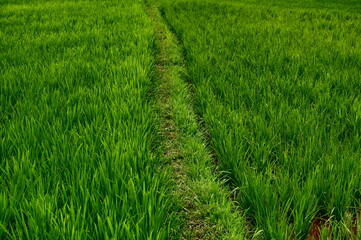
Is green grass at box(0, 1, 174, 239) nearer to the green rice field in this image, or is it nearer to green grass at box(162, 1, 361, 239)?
the green rice field

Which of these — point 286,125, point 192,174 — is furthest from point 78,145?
point 286,125

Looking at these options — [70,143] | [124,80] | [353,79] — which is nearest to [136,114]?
[70,143]

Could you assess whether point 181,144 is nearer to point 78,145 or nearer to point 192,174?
point 192,174

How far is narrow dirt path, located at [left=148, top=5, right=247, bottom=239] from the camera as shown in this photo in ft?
3.68

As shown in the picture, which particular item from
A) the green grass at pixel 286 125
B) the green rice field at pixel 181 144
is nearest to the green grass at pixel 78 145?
the green rice field at pixel 181 144

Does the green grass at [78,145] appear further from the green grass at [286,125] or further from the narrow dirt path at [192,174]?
the green grass at [286,125]

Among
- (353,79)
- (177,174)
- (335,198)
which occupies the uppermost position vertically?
(353,79)

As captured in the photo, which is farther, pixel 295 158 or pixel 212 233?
pixel 295 158

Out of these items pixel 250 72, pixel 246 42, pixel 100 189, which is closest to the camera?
pixel 100 189

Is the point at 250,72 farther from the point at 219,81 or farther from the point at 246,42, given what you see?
the point at 246,42

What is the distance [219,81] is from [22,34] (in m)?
3.08

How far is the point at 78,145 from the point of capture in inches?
56.7

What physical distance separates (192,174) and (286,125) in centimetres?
60

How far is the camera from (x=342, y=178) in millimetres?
1195
